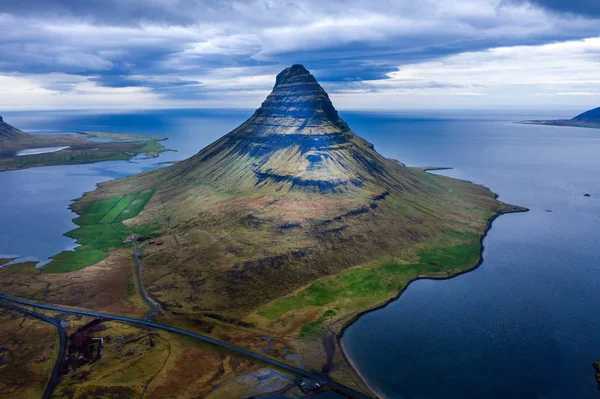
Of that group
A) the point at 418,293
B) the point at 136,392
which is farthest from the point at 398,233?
the point at 136,392

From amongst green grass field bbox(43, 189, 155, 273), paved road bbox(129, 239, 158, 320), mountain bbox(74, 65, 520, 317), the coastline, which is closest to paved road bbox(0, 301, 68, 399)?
paved road bbox(129, 239, 158, 320)

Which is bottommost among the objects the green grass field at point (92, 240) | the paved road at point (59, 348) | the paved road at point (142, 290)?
the paved road at point (59, 348)

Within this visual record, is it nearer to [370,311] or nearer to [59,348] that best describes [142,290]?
[59,348]

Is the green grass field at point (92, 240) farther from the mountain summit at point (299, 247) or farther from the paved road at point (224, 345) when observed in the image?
the paved road at point (224, 345)

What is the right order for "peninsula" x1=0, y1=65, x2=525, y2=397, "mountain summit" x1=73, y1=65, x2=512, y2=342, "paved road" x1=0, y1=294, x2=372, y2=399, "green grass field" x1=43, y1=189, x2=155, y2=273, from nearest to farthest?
"paved road" x1=0, y1=294, x2=372, y2=399
"peninsula" x1=0, y1=65, x2=525, y2=397
"mountain summit" x1=73, y1=65, x2=512, y2=342
"green grass field" x1=43, y1=189, x2=155, y2=273

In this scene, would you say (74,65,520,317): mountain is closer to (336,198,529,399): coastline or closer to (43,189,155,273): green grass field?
(43,189,155,273): green grass field

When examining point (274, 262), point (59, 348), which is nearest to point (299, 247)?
point (274, 262)

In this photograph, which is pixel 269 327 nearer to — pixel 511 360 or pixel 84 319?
pixel 84 319

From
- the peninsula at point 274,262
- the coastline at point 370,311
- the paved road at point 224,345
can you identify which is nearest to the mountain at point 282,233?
the peninsula at point 274,262
